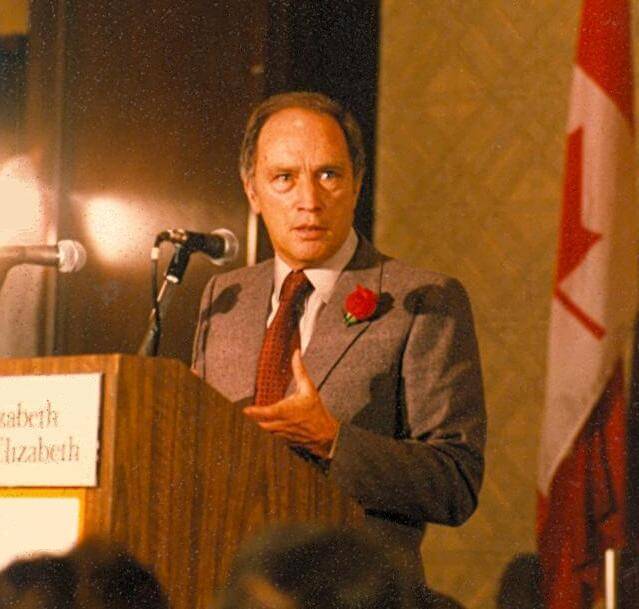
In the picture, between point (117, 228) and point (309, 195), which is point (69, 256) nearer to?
point (309, 195)

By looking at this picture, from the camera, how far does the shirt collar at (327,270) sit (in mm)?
2518

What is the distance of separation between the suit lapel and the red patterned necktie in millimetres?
56

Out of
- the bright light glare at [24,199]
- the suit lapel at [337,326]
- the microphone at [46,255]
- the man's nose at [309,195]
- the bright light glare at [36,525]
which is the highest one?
the bright light glare at [24,199]

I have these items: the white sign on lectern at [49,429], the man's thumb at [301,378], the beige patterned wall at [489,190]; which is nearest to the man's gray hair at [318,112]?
the man's thumb at [301,378]

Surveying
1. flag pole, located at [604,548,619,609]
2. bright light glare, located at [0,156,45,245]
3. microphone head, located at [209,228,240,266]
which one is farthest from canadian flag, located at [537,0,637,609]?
bright light glare, located at [0,156,45,245]

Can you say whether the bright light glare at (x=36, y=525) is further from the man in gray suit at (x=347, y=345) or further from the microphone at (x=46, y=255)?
the microphone at (x=46, y=255)

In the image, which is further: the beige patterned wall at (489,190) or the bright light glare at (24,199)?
the bright light glare at (24,199)

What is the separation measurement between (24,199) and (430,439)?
223cm

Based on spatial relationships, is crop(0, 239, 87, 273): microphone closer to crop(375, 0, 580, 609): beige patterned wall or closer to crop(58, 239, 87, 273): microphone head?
crop(58, 239, 87, 273): microphone head

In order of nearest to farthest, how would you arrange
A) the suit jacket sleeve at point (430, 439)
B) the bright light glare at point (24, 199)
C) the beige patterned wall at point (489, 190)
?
the suit jacket sleeve at point (430, 439)
the beige patterned wall at point (489, 190)
the bright light glare at point (24, 199)

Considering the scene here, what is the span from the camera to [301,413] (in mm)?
1940

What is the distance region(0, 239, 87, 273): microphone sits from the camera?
7.70 feet

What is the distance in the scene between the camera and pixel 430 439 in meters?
2.30

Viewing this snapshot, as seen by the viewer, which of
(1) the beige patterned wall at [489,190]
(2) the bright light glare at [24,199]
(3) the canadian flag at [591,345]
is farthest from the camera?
(2) the bright light glare at [24,199]
